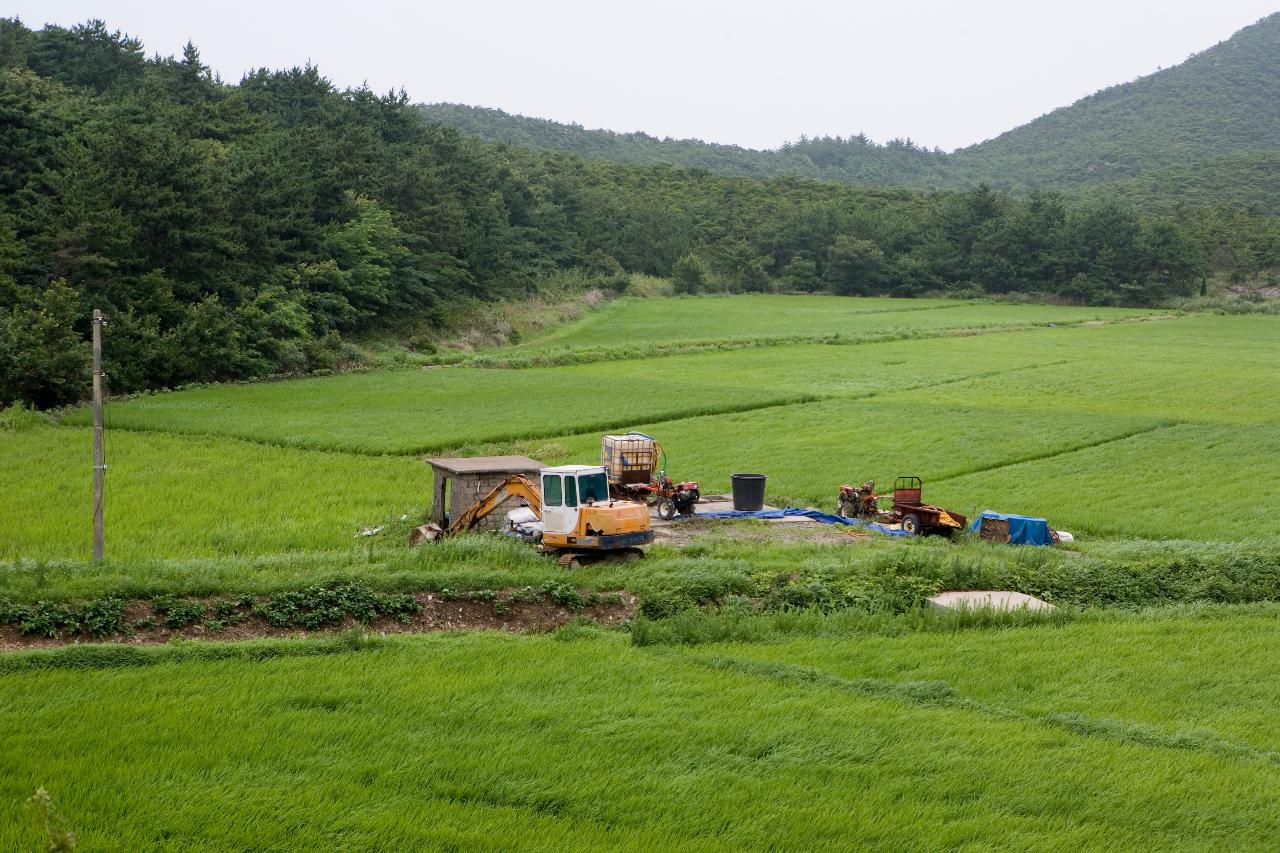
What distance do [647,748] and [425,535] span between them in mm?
12027

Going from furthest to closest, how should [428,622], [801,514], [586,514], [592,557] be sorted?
[801,514]
[592,557]
[586,514]
[428,622]

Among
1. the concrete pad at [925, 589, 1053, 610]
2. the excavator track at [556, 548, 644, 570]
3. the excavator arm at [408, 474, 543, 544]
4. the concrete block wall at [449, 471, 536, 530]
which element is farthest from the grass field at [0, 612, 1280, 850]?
the concrete block wall at [449, 471, 536, 530]

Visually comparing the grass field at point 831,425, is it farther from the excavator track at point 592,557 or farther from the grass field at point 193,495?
the excavator track at point 592,557

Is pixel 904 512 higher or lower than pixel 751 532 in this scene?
higher

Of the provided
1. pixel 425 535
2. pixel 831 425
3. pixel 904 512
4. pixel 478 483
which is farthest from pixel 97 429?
pixel 831 425

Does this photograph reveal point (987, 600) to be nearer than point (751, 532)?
Yes

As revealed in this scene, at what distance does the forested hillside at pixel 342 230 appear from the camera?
1912 inches

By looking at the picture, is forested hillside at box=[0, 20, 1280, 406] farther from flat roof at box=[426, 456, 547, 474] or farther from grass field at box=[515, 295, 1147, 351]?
flat roof at box=[426, 456, 547, 474]

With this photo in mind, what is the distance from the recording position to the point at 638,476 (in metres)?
27.9

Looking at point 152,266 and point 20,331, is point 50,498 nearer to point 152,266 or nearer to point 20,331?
point 20,331

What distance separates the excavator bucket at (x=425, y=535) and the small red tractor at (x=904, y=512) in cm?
962

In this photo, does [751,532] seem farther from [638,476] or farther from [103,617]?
[103,617]

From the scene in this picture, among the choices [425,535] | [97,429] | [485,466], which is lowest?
[425,535]

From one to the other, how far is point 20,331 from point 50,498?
16709mm
